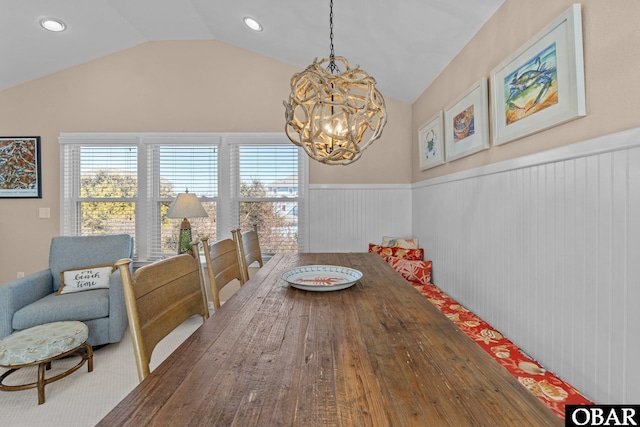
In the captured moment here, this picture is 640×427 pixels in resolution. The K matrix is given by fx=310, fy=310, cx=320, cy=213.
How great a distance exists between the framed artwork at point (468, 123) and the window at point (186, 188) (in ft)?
5.07

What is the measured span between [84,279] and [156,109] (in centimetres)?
190

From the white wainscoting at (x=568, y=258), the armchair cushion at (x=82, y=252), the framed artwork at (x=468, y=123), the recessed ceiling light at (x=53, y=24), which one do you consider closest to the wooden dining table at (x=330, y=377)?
the white wainscoting at (x=568, y=258)

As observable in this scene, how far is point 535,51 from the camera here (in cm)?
142

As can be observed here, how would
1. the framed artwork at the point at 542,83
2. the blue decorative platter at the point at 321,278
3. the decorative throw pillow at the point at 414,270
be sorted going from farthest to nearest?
the decorative throw pillow at the point at 414,270
the blue decorative platter at the point at 321,278
the framed artwork at the point at 542,83

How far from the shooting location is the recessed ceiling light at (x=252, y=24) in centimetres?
272

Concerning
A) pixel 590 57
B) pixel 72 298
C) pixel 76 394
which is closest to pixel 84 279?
pixel 72 298

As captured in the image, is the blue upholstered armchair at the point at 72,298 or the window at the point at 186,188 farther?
the window at the point at 186,188

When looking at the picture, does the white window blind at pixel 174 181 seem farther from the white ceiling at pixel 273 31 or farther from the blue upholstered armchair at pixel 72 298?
the white ceiling at pixel 273 31

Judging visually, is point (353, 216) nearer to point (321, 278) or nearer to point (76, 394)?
point (321, 278)

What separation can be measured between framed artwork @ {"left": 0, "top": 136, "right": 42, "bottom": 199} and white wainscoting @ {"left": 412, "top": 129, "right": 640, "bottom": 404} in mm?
4335

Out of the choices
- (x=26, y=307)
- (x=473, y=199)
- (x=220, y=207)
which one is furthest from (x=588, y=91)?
(x=26, y=307)

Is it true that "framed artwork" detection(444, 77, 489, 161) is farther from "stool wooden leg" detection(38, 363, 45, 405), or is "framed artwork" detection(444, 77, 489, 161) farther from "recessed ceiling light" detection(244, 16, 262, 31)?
"stool wooden leg" detection(38, 363, 45, 405)

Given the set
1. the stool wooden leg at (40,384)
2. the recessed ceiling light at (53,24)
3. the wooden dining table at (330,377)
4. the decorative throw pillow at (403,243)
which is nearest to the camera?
the wooden dining table at (330,377)

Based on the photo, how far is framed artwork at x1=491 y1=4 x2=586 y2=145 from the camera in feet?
3.97
